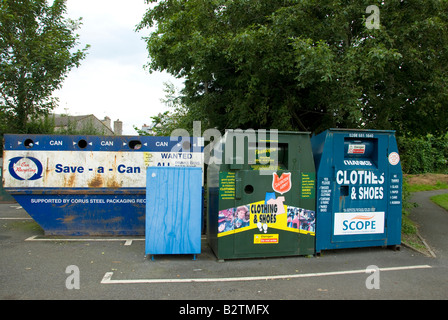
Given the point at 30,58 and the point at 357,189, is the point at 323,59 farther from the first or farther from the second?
the point at 30,58

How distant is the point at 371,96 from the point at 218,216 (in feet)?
15.2

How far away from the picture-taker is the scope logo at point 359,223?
19.1ft

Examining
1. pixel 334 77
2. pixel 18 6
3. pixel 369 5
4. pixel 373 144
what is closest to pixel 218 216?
pixel 373 144

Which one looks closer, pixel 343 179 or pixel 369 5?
pixel 343 179

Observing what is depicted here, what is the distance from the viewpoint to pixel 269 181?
18.2 feet

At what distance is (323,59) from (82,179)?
17.5ft

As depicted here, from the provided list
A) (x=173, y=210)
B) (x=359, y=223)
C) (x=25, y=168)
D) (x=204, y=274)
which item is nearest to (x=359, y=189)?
(x=359, y=223)

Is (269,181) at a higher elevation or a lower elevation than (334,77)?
lower

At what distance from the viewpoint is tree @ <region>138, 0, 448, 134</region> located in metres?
6.59

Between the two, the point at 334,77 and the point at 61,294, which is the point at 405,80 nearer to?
the point at 334,77

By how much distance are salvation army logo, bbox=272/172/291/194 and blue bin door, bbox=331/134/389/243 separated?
877 mm

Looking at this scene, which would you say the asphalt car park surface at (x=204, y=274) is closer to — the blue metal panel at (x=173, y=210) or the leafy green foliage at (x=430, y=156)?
the blue metal panel at (x=173, y=210)

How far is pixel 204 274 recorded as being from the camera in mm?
4875

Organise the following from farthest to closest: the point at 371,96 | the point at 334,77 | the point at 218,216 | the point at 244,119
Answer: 1. the point at 244,119
2. the point at 371,96
3. the point at 334,77
4. the point at 218,216
